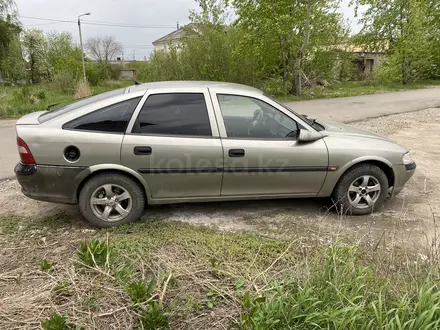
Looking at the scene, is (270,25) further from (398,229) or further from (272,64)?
(398,229)

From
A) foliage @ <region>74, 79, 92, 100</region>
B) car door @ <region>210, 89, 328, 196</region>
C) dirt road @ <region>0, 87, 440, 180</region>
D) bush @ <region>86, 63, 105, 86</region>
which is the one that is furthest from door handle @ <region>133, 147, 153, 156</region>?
bush @ <region>86, 63, 105, 86</region>

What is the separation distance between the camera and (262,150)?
3.55 m

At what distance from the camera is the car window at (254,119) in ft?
11.9

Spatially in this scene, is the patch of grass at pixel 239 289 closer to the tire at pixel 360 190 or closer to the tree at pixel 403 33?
the tire at pixel 360 190

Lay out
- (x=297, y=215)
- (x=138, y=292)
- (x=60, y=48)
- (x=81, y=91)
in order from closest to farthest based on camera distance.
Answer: (x=138, y=292) → (x=297, y=215) → (x=81, y=91) → (x=60, y=48)

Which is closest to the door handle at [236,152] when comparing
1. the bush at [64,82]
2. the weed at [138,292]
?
the weed at [138,292]

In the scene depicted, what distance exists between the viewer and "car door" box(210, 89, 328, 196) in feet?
11.6

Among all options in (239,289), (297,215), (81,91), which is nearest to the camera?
(239,289)

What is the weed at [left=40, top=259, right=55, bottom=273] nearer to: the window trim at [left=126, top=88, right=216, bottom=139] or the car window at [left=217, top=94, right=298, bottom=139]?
the window trim at [left=126, top=88, right=216, bottom=139]

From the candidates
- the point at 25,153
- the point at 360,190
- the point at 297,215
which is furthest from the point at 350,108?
the point at 25,153

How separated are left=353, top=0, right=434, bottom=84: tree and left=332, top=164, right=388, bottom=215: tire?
70.0 feet

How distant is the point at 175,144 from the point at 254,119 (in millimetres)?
1021

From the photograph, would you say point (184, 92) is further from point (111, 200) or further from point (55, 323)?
point (55, 323)

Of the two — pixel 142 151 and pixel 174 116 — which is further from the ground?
pixel 174 116
